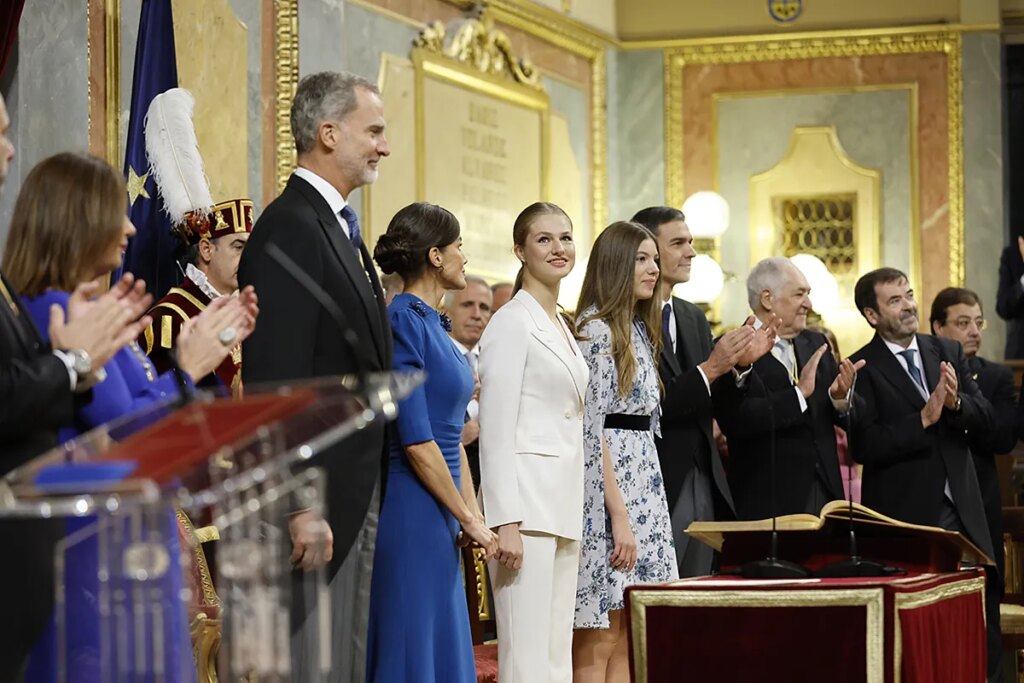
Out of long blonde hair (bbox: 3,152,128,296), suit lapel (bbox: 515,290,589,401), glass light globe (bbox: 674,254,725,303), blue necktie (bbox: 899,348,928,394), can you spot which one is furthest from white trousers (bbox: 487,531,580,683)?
glass light globe (bbox: 674,254,725,303)

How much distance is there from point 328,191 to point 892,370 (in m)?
3.44

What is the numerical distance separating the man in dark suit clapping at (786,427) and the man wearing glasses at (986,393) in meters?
0.63

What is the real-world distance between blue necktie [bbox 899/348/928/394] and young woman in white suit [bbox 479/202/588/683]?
2232mm

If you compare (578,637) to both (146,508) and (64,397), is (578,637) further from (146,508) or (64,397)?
(146,508)

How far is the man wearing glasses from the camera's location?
6.70 metres

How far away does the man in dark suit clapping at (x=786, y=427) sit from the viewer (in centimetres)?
620

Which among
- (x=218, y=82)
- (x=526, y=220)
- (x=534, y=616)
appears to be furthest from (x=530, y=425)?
(x=218, y=82)

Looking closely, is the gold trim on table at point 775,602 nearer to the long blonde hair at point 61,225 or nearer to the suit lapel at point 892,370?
the long blonde hair at point 61,225

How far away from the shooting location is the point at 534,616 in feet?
15.2

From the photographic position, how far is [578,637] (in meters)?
5.21

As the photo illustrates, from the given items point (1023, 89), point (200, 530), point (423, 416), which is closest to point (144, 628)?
point (423, 416)

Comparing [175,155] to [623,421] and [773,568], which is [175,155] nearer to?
[623,421]

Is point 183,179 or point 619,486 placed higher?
point 183,179

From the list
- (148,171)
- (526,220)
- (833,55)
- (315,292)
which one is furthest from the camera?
(833,55)
